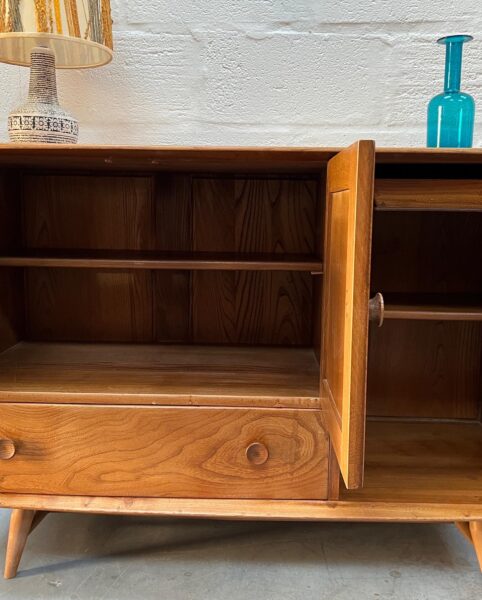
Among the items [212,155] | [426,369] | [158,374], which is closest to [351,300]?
[212,155]

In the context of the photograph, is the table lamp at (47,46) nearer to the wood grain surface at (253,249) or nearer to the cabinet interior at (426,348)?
the wood grain surface at (253,249)

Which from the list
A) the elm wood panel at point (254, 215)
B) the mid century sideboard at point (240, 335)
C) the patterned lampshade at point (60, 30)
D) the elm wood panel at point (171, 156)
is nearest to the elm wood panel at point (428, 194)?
the mid century sideboard at point (240, 335)

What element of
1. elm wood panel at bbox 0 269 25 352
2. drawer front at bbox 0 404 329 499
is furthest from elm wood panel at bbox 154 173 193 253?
drawer front at bbox 0 404 329 499

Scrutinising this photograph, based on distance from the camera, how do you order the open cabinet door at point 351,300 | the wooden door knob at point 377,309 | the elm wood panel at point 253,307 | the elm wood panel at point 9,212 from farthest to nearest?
the elm wood panel at point 253,307 → the elm wood panel at point 9,212 → the wooden door knob at point 377,309 → the open cabinet door at point 351,300

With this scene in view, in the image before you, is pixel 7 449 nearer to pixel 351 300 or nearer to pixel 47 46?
pixel 351 300

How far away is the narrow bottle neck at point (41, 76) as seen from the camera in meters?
1.01

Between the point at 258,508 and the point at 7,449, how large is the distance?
0.45 m

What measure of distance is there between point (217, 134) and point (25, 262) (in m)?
0.52

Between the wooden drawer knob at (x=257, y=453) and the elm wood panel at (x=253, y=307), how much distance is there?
345mm

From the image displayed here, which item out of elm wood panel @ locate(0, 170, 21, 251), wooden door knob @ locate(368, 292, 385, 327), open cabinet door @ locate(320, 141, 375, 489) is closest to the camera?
open cabinet door @ locate(320, 141, 375, 489)

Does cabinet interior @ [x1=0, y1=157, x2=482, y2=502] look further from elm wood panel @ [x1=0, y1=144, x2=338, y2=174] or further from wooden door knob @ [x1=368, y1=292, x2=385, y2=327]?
wooden door knob @ [x1=368, y1=292, x2=385, y2=327]

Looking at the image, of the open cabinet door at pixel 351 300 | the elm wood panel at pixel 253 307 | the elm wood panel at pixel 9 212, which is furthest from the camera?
the elm wood panel at pixel 253 307

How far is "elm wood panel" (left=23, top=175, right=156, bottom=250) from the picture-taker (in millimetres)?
1228

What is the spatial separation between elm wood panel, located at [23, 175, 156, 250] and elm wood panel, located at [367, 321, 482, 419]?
568 mm
